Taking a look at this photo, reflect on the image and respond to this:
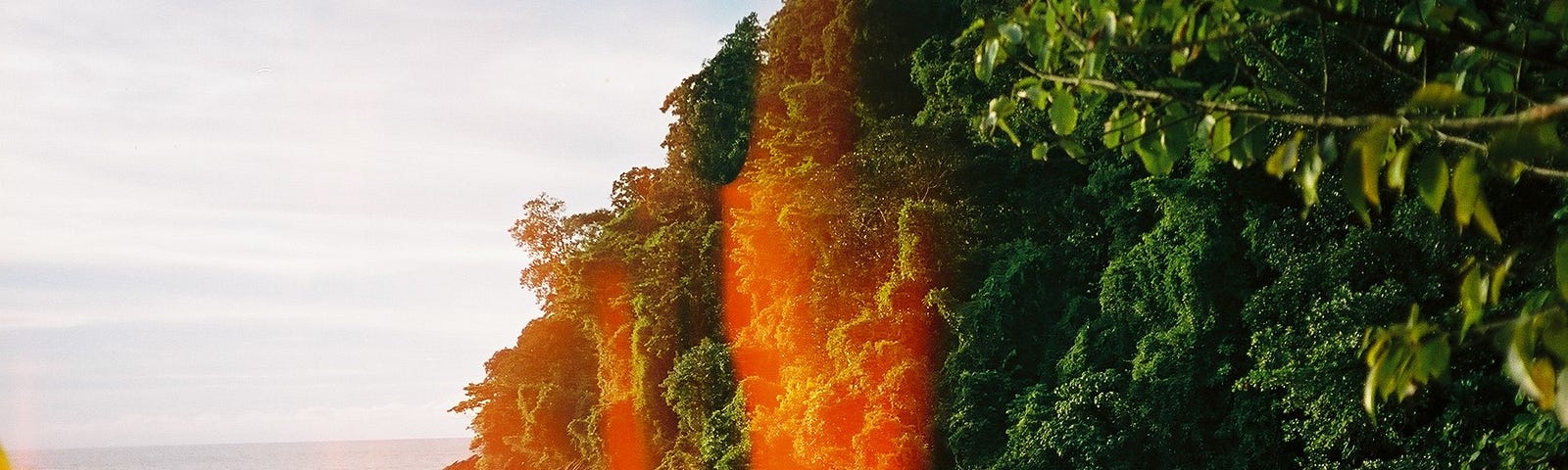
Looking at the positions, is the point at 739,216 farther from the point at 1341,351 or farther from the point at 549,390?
the point at 549,390

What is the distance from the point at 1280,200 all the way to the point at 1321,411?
267cm

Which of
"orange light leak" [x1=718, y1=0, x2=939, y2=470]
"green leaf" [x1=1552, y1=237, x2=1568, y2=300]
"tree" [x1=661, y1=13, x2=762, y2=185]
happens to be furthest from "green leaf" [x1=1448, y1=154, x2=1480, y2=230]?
"tree" [x1=661, y1=13, x2=762, y2=185]

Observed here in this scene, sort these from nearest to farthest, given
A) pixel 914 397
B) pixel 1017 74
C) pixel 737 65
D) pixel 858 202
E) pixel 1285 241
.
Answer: pixel 1285 241 → pixel 1017 74 → pixel 914 397 → pixel 858 202 → pixel 737 65

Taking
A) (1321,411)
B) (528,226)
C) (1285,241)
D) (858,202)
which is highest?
(528,226)

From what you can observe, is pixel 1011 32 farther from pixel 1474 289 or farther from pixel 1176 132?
pixel 1474 289

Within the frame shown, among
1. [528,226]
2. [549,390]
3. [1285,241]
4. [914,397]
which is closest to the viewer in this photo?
[1285,241]

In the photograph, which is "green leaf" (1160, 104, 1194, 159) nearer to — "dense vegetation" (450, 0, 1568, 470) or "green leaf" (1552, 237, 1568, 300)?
"dense vegetation" (450, 0, 1568, 470)

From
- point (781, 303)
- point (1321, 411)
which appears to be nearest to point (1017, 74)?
point (1321, 411)

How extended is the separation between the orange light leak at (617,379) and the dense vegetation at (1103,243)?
2660mm

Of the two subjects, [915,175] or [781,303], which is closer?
[915,175]

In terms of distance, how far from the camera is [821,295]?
878 inches

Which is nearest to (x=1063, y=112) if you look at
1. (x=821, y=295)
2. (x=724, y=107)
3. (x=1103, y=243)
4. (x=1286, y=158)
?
(x=1286, y=158)

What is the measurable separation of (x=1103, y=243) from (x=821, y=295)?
568cm

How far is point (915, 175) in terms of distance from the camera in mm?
20281
